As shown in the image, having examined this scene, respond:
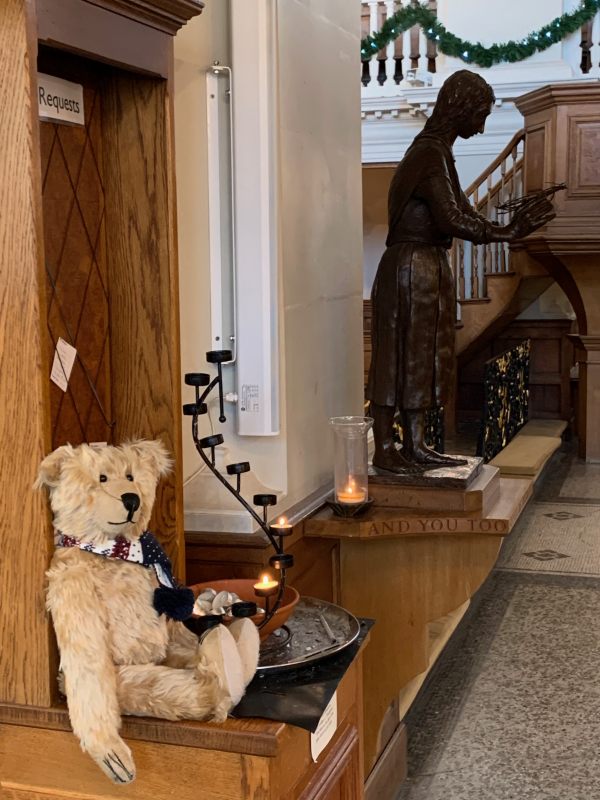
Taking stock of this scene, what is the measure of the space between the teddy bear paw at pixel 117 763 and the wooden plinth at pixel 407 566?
1.31m

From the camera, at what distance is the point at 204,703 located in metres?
1.60

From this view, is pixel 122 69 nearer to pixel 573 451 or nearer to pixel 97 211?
pixel 97 211

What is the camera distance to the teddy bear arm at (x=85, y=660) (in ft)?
5.05

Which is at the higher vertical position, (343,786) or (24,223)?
(24,223)

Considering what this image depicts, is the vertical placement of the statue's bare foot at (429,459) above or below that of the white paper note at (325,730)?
above

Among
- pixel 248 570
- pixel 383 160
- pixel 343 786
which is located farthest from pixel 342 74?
pixel 383 160

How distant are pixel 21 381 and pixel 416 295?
1.44 meters

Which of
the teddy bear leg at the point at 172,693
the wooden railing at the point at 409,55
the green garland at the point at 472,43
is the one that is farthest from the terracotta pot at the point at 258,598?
the green garland at the point at 472,43

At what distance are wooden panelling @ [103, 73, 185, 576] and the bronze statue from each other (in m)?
1.04

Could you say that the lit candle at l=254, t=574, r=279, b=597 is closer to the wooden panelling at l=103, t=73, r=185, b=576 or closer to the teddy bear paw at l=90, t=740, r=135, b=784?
the wooden panelling at l=103, t=73, r=185, b=576

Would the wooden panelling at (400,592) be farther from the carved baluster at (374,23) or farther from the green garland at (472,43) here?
the carved baluster at (374,23)

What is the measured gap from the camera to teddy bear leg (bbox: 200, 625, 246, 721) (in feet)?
5.28

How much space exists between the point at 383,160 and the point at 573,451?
12.6 feet

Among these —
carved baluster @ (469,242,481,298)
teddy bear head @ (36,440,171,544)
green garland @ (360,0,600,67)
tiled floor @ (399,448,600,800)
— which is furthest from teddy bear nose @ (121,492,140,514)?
green garland @ (360,0,600,67)
